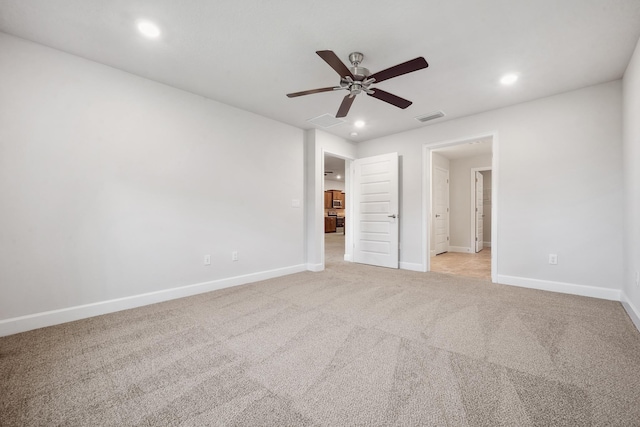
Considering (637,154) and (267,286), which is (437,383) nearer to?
(267,286)

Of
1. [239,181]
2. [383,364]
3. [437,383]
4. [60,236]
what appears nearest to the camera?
[437,383]

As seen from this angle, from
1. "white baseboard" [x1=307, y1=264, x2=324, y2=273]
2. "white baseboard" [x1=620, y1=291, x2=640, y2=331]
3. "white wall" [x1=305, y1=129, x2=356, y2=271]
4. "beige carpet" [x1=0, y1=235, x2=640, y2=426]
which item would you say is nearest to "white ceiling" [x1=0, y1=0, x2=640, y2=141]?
"white wall" [x1=305, y1=129, x2=356, y2=271]

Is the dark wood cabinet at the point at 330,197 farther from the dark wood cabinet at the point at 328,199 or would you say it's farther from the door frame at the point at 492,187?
the door frame at the point at 492,187

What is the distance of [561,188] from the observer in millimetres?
3363

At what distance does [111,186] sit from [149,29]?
5.12ft

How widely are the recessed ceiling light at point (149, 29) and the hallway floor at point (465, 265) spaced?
4980 millimetres

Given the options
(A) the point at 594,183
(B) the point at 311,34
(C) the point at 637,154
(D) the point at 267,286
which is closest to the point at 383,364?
(D) the point at 267,286

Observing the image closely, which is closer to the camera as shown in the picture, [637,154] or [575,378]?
[575,378]

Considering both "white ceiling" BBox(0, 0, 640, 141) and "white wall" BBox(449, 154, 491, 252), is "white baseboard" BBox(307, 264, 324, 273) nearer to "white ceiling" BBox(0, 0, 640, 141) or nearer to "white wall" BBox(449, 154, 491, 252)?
"white ceiling" BBox(0, 0, 640, 141)

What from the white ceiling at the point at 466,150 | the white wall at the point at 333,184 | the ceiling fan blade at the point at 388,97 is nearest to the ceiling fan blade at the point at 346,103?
the ceiling fan blade at the point at 388,97

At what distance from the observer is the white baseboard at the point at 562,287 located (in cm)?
306

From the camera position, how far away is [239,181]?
385 cm

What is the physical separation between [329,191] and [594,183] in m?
10.2

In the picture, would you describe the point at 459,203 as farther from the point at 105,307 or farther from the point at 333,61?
the point at 105,307
